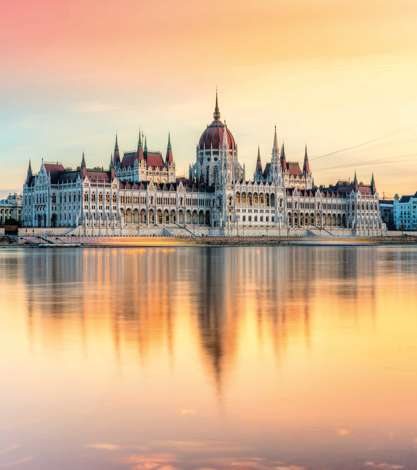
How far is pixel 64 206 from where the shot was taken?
147625 mm

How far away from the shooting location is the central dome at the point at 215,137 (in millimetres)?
175500

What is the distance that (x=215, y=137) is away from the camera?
176375 mm

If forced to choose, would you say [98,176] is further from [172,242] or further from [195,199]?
[172,242]

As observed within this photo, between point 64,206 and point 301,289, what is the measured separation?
11713 centimetres

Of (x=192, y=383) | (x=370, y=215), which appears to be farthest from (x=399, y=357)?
(x=370, y=215)

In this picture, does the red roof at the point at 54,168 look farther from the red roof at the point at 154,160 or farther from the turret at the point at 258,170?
the turret at the point at 258,170

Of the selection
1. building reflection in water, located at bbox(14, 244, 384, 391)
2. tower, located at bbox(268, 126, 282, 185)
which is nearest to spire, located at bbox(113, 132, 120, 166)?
tower, located at bbox(268, 126, 282, 185)

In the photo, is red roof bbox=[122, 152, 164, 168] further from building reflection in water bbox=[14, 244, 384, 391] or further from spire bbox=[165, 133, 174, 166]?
building reflection in water bbox=[14, 244, 384, 391]

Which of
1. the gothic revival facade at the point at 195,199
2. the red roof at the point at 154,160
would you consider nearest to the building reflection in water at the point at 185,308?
the gothic revival facade at the point at 195,199

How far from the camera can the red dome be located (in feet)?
576

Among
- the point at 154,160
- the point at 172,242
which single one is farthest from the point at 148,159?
the point at 172,242

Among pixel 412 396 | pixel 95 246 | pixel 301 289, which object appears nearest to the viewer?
pixel 412 396

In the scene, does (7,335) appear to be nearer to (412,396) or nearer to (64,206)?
(412,396)

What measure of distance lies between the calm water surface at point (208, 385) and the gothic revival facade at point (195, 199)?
11498 cm
